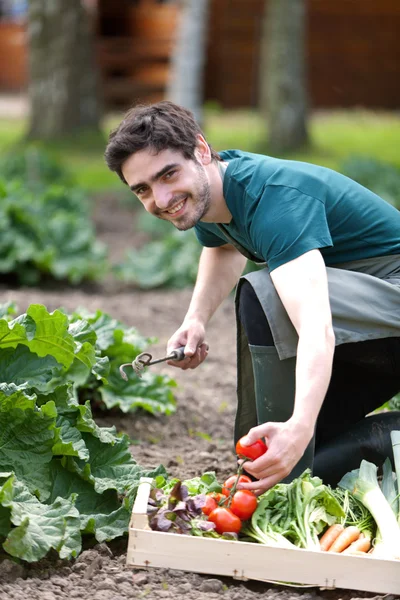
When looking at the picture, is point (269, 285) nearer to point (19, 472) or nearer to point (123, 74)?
point (19, 472)

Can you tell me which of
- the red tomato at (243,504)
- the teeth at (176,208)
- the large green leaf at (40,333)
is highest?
the teeth at (176,208)

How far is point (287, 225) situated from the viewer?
3.18 metres

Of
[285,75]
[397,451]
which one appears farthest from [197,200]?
[285,75]

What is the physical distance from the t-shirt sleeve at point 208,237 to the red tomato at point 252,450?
3.43ft

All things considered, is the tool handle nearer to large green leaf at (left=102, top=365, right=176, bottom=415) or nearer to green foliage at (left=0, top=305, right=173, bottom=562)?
green foliage at (left=0, top=305, right=173, bottom=562)

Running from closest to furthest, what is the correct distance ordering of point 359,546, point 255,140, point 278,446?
point 278,446
point 359,546
point 255,140

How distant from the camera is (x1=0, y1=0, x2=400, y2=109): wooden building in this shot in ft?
60.4

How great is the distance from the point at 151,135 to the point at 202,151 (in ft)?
0.70

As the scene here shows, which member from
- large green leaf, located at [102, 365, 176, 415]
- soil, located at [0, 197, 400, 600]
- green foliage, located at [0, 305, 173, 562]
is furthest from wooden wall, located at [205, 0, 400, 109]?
green foliage, located at [0, 305, 173, 562]

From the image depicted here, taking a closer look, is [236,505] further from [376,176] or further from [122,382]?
[376,176]

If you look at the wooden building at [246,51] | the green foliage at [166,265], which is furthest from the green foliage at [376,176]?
the wooden building at [246,51]

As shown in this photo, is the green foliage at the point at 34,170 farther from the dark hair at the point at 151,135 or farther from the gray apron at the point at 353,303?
the gray apron at the point at 353,303

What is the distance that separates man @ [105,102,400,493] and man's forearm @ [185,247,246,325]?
0.01 meters

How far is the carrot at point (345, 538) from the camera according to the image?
10.0ft
